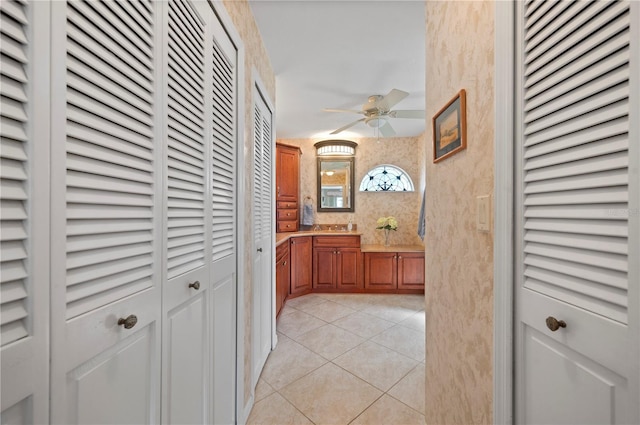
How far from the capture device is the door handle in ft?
2.01

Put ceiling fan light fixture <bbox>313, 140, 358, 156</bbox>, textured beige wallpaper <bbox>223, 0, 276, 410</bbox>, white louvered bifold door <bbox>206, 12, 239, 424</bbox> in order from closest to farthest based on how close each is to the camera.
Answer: white louvered bifold door <bbox>206, 12, 239, 424</bbox>
textured beige wallpaper <bbox>223, 0, 276, 410</bbox>
ceiling fan light fixture <bbox>313, 140, 358, 156</bbox>

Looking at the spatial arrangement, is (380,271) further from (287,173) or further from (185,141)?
(185,141)

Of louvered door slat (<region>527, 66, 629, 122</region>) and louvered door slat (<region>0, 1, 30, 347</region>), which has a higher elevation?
louvered door slat (<region>527, 66, 629, 122</region>)

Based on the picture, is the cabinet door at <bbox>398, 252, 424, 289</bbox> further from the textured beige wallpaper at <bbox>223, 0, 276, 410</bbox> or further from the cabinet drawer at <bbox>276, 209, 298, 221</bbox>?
the textured beige wallpaper at <bbox>223, 0, 276, 410</bbox>

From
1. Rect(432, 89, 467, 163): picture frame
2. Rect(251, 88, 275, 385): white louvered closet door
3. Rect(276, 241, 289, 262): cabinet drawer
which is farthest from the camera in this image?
Rect(276, 241, 289, 262): cabinet drawer

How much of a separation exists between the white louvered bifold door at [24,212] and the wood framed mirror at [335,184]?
165 inches

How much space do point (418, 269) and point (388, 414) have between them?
105 inches

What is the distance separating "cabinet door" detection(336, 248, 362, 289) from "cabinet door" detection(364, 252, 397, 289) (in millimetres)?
139

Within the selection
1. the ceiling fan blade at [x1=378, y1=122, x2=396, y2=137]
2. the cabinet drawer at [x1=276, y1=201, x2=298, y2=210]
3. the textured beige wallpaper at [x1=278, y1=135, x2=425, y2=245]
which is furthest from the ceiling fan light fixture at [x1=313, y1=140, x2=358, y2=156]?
→ the ceiling fan blade at [x1=378, y1=122, x2=396, y2=137]

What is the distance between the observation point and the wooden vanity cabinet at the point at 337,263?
13.1 ft

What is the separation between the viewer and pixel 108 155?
0.62 m

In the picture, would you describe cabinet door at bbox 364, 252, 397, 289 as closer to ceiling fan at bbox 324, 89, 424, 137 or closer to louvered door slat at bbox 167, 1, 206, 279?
ceiling fan at bbox 324, 89, 424, 137

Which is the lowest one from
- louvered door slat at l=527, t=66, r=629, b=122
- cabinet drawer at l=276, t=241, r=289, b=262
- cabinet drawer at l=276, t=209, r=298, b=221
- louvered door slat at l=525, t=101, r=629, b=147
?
cabinet drawer at l=276, t=241, r=289, b=262

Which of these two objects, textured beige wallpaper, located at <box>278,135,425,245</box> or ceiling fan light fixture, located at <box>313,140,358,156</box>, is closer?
ceiling fan light fixture, located at <box>313,140,358,156</box>
